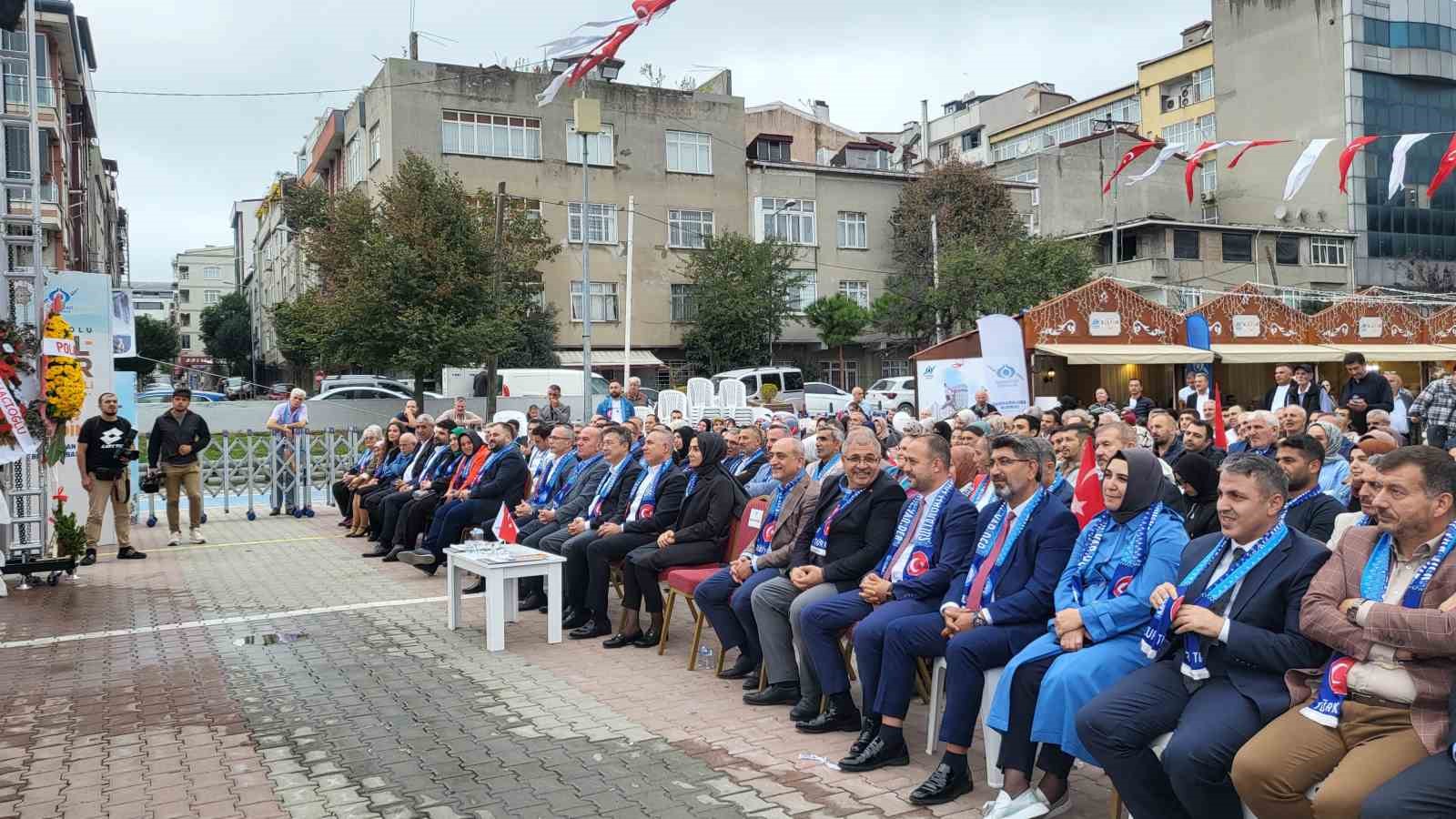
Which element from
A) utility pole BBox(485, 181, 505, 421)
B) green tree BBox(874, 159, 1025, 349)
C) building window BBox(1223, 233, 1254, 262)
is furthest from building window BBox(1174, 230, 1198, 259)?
utility pole BBox(485, 181, 505, 421)

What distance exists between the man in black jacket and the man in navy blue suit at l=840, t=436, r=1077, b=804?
156 cm

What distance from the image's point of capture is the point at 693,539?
7406 millimetres

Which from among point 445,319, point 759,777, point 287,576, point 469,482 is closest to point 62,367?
point 287,576

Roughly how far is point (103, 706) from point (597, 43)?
24.9 ft

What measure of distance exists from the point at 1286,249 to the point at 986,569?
45.0 metres

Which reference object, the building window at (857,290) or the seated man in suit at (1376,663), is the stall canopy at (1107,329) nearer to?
the building window at (857,290)

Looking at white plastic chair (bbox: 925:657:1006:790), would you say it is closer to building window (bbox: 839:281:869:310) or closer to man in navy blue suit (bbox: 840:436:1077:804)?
man in navy blue suit (bbox: 840:436:1077:804)

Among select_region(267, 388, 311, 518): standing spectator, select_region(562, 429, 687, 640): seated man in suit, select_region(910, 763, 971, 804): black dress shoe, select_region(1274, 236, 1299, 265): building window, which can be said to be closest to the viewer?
select_region(910, 763, 971, 804): black dress shoe

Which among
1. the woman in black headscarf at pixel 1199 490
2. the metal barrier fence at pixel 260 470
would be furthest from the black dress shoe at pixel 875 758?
the metal barrier fence at pixel 260 470

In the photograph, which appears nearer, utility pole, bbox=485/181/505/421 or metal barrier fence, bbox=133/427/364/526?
metal barrier fence, bbox=133/427/364/526

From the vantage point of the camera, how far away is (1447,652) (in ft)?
10.4

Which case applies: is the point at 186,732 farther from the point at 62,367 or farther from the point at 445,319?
the point at 445,319

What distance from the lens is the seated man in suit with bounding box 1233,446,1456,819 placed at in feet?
10.6

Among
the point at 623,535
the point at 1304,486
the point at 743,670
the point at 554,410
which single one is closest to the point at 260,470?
the point at 554,410
